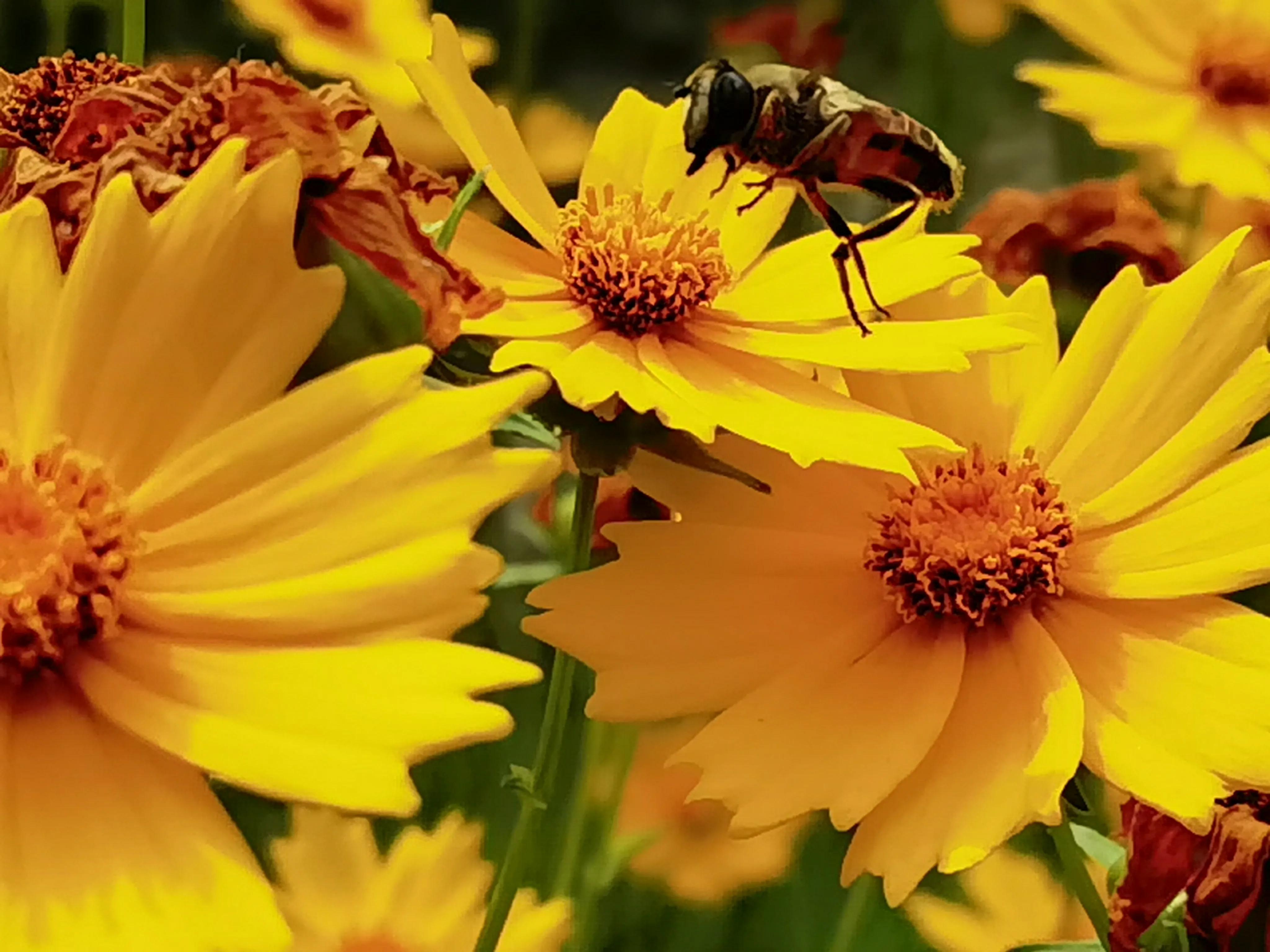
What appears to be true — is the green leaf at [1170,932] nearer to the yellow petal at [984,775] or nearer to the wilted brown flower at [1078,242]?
the yellow petal at [984,775]

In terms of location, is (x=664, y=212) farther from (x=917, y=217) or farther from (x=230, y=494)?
(x=230, y=494)

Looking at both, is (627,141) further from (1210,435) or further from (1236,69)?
(1236,69)

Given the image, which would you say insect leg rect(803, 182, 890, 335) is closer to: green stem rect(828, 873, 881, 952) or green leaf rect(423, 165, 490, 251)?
green leaf rect(423, 165, 490, 251)

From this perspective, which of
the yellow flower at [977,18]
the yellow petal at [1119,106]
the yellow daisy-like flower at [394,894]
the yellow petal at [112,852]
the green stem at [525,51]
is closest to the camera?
the yellow petal at [112,852]

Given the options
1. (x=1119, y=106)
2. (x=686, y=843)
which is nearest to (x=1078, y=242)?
(x=1119, y=106)

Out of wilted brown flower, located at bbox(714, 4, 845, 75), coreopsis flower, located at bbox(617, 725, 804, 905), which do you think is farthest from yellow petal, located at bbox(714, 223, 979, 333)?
wilted brown flower, located at bbox(714, 4, 845, 75)

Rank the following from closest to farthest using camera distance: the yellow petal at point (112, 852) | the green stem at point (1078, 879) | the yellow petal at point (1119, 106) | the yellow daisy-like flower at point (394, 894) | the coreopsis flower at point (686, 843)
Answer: the yellow petal at point (112, 852) < the green stem at point (1078, 879) < the yellow daisy-like flower at point (394, 894) < the yellow petal at point (1119, 106) < the coreopsis flower at point (686, 843)

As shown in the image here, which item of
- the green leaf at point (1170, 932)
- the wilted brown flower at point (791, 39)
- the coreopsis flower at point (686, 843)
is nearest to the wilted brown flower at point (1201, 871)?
the green leaf at point (1170, 932)
